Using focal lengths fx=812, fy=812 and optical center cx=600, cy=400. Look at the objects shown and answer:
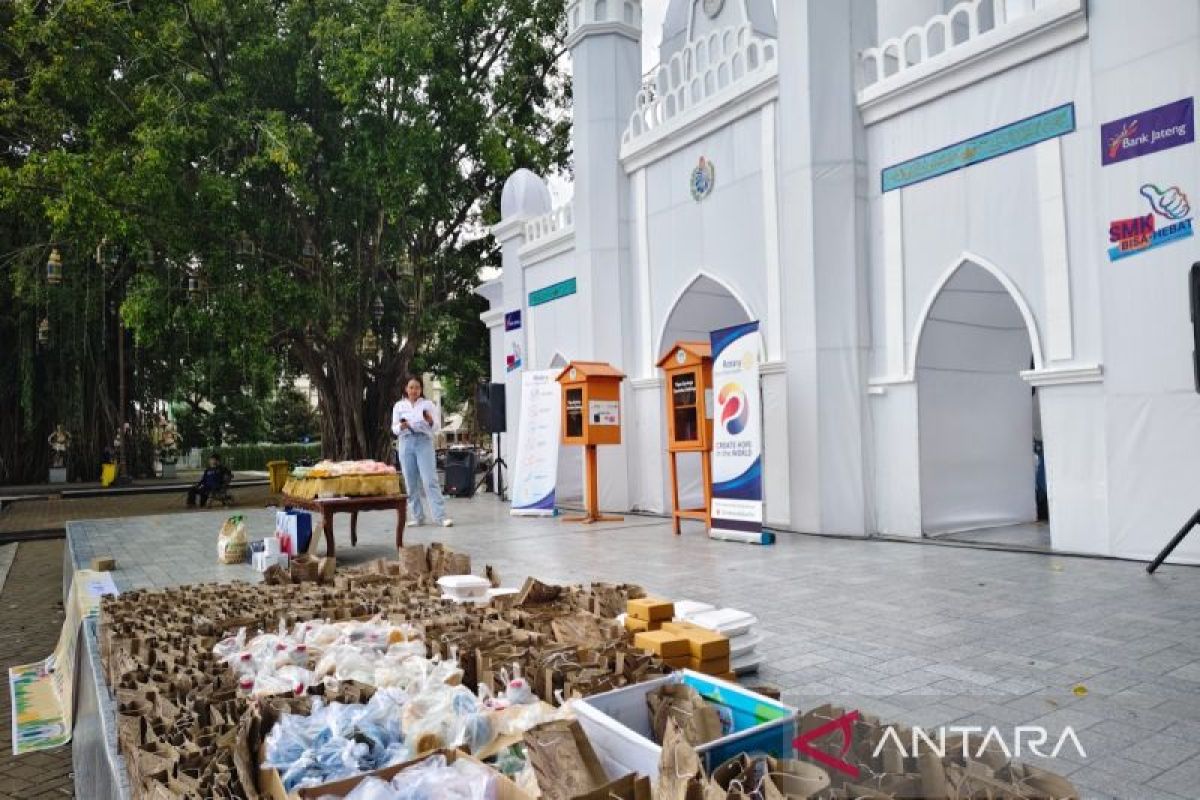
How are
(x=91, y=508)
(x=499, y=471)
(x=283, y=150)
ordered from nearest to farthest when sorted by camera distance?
1. (x=283, y=150)
2. (x=499, y=471)
3. (x=91, y=508)

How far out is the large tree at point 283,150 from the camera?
40.4 ft

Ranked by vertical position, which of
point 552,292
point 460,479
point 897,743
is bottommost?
point 460,479

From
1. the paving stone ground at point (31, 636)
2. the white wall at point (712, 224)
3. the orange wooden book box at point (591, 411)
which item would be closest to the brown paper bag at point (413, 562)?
the paving stone ground at point (31, 636)

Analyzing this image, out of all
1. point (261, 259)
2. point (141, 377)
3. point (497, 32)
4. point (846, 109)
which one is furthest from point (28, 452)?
point (846, 109)

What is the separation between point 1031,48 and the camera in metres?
6.63

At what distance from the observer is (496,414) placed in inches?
546

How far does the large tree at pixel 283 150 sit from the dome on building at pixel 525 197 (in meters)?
1.41

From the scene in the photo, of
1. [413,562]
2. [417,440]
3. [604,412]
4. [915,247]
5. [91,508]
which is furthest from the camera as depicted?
[91,508]

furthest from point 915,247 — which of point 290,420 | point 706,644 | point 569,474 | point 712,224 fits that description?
point 290,420

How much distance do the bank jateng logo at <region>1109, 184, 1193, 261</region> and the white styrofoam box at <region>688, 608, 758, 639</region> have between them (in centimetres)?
436

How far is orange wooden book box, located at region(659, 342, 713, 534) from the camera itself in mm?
8234

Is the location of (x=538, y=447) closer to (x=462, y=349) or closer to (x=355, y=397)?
(x=355, y=397)

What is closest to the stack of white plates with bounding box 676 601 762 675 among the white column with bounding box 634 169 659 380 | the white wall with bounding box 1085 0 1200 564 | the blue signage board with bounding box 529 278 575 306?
the white wall with bounding box 1085 0 1200 564

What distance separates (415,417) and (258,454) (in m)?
31.0
